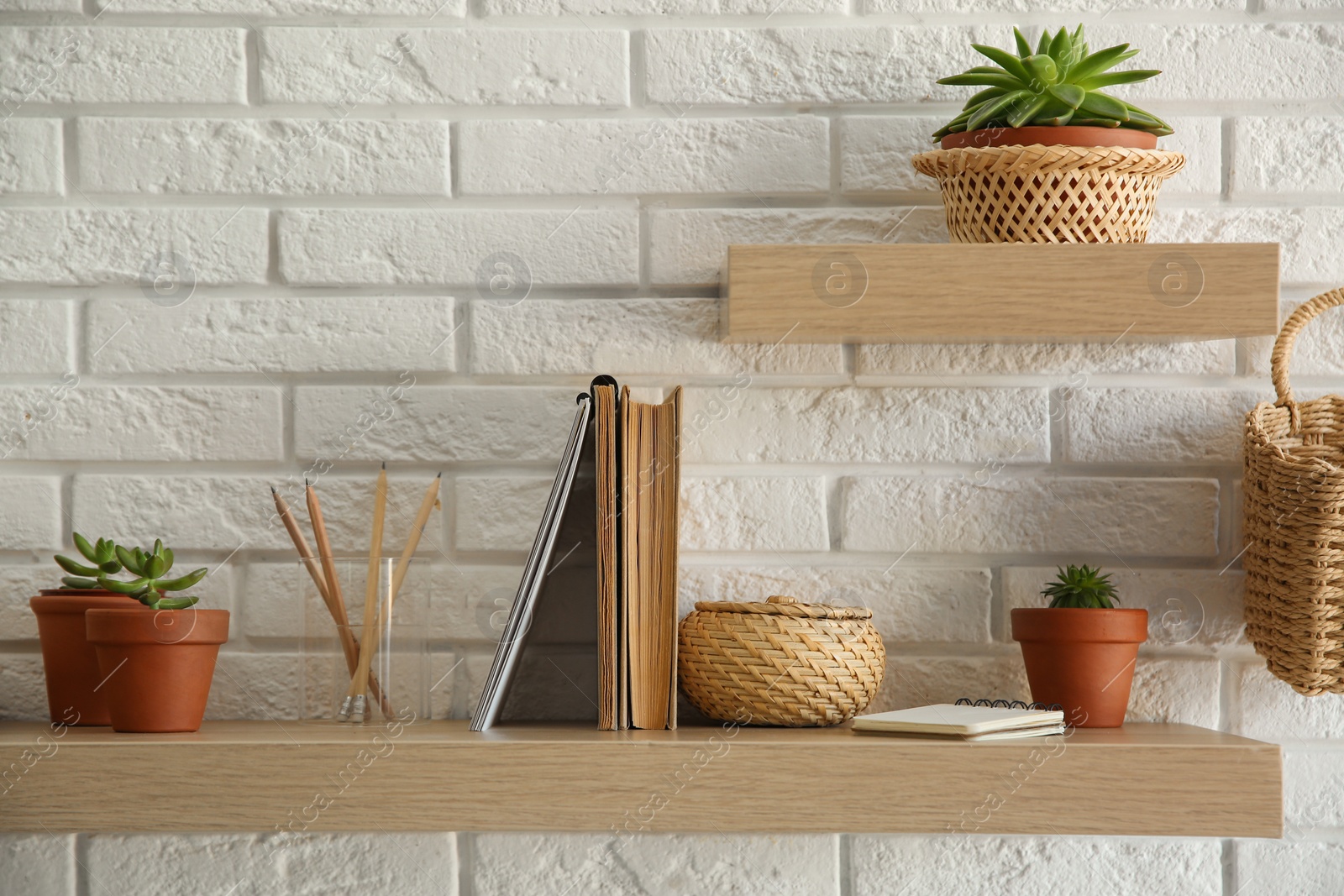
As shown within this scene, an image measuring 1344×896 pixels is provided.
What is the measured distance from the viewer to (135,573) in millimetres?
917

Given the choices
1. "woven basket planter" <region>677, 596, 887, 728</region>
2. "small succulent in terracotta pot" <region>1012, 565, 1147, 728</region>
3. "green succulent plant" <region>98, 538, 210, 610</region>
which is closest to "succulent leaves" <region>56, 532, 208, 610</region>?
"green succulent plant" <region>98, 538, 210, 610</region>

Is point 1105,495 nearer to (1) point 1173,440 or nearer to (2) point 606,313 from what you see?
(1) point 1173,440

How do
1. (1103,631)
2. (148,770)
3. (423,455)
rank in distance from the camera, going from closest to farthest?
(148,770) < (1103,631) < (423,455)

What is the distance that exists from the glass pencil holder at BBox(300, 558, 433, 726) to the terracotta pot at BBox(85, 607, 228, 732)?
0.29 feet

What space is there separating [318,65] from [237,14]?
9cm

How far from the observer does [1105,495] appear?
104cm

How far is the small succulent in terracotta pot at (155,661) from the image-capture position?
859 millimetres

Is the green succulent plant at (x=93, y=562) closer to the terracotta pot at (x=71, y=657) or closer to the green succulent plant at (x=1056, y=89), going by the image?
the terracotta pot at (x=71, y=657)

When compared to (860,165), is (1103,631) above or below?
below

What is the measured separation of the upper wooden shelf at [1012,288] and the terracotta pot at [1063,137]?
0.09 metres

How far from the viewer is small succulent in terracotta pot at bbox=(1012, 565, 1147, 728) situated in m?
0.92

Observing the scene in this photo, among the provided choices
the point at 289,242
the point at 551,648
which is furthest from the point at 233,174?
the point at 551,648

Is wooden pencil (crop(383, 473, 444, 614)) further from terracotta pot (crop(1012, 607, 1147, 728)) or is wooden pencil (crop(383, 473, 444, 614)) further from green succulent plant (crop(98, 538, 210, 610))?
terracotta pot (crop(1012, 607, 1147, 728))

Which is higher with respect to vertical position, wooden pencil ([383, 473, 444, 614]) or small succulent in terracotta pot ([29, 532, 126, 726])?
wooden pencil ([383, 473, 444, 614])
